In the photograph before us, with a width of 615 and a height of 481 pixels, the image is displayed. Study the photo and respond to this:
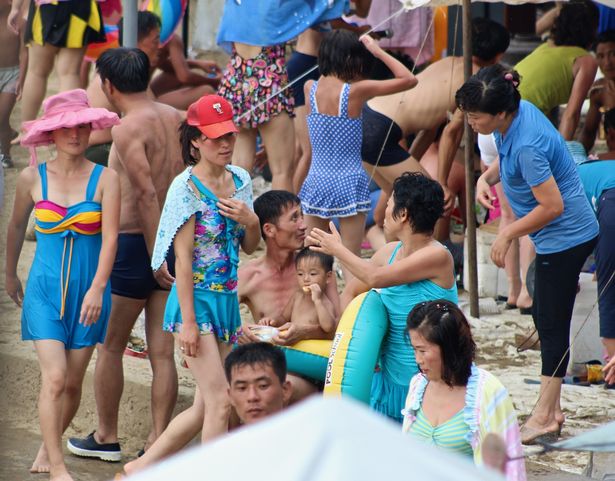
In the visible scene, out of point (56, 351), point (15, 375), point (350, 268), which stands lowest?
point (15, 375)

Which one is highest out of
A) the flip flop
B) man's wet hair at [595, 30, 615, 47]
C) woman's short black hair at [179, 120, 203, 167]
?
man's wet hair at [595, 30, 615, 47]

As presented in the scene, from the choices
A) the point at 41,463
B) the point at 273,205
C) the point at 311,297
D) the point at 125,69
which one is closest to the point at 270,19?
the point at 125,69

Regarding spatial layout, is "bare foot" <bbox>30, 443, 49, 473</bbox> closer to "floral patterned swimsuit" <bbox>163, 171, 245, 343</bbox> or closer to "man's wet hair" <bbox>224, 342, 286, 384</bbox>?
"floral patterned swimsuit" <bbox>163, 171, 245, 343</bbox>

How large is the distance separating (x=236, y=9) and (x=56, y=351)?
3.05 metres

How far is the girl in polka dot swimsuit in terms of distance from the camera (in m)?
7.04

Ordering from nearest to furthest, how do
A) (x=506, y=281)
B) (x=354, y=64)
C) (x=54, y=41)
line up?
(x=354, y=64), (x=506, y=281), (x=54, y=41)

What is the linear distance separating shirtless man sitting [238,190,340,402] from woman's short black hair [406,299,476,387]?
1.38 m

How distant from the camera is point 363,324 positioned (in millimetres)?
5156

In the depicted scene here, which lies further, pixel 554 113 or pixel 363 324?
pixel 554 113

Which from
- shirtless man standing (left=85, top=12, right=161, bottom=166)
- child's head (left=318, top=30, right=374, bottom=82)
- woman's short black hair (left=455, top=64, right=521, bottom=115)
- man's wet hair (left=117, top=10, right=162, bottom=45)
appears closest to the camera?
woman's short black hair (left=455, top=64, right=521, bottom=115)

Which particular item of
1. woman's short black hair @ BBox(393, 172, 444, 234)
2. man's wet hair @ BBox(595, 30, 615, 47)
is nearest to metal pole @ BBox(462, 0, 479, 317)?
man's wet hair @ BBox(595, 30, 615, 47)

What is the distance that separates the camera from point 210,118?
18.0 feet

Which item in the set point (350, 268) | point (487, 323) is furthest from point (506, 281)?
point (350, 268)

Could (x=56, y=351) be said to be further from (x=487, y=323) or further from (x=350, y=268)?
(x=487, y=323)
